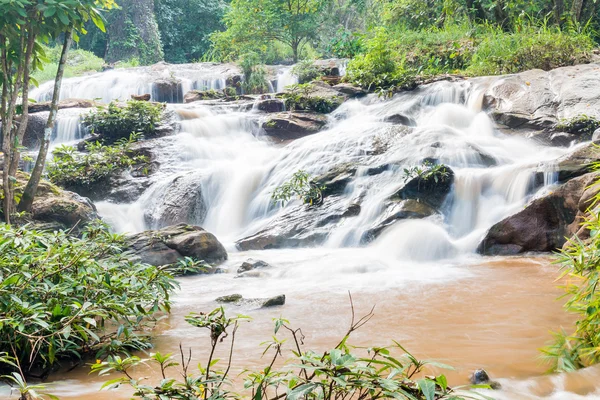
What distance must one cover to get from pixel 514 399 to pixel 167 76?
54.9 ft

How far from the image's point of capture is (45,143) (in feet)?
21.5

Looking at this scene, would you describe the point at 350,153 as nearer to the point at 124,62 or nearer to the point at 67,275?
the point at 67,275

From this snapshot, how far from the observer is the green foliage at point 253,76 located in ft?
55.3

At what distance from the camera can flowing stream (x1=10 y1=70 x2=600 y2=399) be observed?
348 centimetres

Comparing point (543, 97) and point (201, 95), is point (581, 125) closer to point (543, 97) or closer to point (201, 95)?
point (543, 97)

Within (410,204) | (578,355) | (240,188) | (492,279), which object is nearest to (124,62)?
(240,188)

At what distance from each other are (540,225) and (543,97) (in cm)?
440

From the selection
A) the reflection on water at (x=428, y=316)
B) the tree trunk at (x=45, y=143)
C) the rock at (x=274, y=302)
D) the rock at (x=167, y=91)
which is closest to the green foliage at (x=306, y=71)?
the rock at (x=167, y=91)

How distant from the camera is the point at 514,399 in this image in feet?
8.12

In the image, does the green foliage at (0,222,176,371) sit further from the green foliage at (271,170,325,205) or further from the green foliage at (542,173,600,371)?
the green foliage at (271,170,325,205)

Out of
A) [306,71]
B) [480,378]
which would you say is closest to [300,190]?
[480,378]

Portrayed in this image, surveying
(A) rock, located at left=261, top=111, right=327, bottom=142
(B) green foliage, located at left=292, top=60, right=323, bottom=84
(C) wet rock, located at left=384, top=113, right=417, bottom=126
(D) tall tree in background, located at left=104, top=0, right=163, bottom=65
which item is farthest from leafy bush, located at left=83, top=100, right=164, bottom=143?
(D) tall tree in background, located at left=104, top=0, right=163, bottom=65

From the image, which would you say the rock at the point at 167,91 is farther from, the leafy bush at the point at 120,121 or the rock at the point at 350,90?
the rock at the point at 350,90

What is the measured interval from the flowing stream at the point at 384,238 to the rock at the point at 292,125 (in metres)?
0.25
